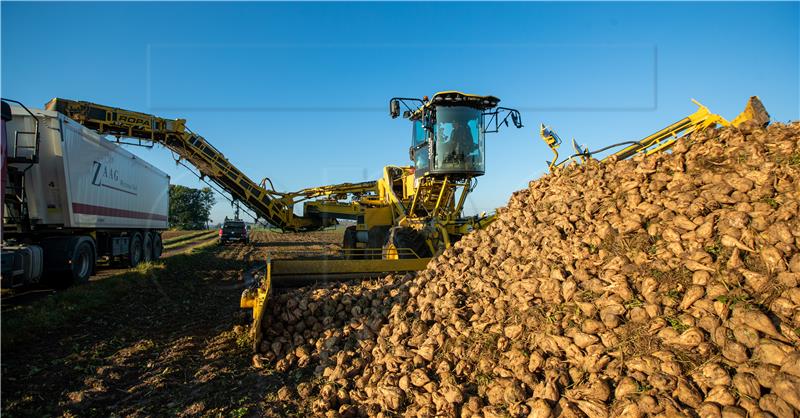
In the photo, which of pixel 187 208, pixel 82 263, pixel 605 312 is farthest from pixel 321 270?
pixel 187 208

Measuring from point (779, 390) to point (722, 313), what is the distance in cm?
67

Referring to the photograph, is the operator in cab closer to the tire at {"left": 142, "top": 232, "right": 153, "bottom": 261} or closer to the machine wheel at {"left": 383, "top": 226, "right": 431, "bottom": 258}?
the machine wheel at {"left": 383, "top": 226, "right": 431, "bottom": 258}

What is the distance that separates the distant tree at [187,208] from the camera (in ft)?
199

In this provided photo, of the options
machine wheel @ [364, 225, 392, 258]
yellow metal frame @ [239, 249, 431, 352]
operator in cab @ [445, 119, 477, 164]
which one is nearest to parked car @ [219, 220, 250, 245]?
machine wheel @ [364, 225, 392, 258]

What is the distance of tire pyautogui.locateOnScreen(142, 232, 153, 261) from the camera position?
14.9 metres

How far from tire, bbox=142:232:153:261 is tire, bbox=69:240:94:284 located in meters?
4.53

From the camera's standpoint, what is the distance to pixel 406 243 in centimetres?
902

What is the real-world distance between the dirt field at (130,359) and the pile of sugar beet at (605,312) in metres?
0.52

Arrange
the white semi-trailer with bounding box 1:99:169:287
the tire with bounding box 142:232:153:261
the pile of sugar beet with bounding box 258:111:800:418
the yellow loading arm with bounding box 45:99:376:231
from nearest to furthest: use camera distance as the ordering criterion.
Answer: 1. the pile of sugar beet with bounding box 258:111:800:418
2. the white semi-trailer with bounding box 1:99:169:287
3. the yellow loading arm with bounding box 45:99:376:231
4. the tire with bounding box 142:232:153:261

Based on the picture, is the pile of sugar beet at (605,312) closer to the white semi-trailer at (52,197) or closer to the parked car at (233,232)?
the white semi-trailer at (52,197)

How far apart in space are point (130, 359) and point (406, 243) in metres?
5.10

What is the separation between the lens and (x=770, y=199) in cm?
408

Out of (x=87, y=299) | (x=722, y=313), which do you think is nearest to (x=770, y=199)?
(x=722, y=313)

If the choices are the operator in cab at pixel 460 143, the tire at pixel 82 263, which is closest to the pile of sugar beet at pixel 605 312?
the operator in cab at pixel 460 143
